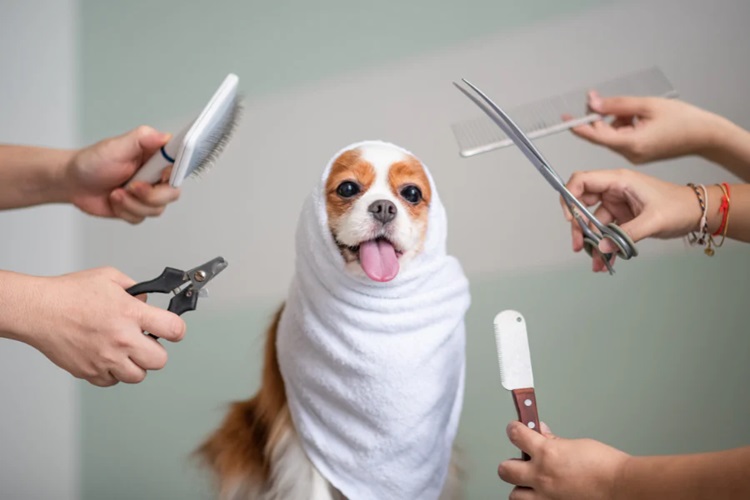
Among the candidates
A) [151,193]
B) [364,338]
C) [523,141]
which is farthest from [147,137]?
[523,141]

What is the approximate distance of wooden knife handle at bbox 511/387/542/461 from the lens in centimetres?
104

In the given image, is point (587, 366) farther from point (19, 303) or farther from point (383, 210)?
point (19, 303)

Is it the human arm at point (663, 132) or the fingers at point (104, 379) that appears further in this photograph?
the human arm at point (663, 132)

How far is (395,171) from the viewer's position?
1.21 meters

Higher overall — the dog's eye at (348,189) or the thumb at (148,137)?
the thumb at (148,137)

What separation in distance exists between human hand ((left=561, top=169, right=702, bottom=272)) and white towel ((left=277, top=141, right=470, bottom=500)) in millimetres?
241

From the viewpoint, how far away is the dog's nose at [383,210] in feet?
3.73

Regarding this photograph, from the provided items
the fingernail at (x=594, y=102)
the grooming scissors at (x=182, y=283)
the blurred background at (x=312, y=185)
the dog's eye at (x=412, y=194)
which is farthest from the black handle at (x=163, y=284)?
the blurred background at (x=312, y=185)

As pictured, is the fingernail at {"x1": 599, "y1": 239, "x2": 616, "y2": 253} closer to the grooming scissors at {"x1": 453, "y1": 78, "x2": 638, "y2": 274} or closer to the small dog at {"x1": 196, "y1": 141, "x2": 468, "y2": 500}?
the grooming scissors at {"x1": 453, "y1": 78, "x2": 638, "y2": 274}

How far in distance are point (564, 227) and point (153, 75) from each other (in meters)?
1.24

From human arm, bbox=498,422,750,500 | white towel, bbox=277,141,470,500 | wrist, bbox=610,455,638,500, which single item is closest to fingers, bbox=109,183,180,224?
white towel, bbox=277,141,470,500

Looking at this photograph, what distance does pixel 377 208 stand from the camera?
1138 millimetres

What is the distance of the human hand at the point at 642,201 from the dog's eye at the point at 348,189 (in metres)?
0.36

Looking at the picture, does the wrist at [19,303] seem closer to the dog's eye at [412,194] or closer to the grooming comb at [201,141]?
the grooming comb at [201,141]
